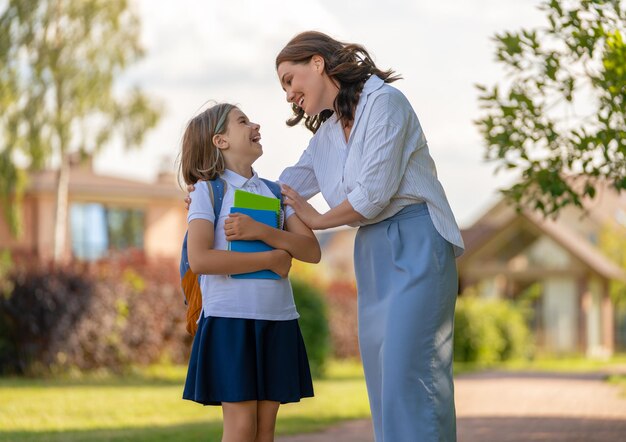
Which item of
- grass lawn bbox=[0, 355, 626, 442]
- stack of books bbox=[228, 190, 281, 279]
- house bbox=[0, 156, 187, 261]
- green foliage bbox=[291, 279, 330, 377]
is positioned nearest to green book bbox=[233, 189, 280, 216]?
stack of books bbox=[228, 190, 281, 279]

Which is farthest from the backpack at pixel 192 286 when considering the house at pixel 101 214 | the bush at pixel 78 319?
the house at pixel 101 214

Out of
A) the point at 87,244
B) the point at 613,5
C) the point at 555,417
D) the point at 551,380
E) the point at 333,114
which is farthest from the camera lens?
the point at 87,244

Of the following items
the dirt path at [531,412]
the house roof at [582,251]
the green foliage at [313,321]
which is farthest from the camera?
A: the house roof at [582,251]

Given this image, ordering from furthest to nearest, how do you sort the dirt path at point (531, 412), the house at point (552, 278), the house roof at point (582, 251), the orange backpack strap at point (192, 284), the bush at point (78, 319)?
the house at point (552, 278)
the house roof at point (582, 251)
the bush at point (78, 319)
the dirt path at point (531, 412)
the orange backpack strap at point (192, 284)

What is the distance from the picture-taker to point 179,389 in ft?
47.9

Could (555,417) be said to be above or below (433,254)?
below

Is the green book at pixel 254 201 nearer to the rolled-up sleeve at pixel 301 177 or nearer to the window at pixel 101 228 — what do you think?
the rolled-up sleeve at pixel 301 177

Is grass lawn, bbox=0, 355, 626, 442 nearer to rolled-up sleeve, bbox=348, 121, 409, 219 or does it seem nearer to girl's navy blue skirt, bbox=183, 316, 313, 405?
girl's navy blue skirt, bbox=183, 316, 313, 405

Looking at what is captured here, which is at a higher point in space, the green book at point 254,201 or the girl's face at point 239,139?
the girl's face at point 239,139

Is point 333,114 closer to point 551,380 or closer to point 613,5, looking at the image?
point 613,5

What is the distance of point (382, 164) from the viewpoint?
4.04 metres

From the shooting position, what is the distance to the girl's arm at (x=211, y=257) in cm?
416

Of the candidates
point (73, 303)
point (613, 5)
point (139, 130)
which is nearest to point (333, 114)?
point (613, 5)

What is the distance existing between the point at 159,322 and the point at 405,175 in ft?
46.4
